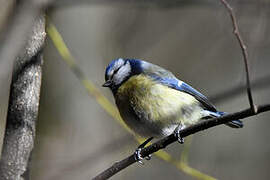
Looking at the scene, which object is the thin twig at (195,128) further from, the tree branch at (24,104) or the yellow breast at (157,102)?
the yellow breast at (157,102)

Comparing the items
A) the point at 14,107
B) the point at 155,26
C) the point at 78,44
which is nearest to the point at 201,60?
the point at 155,26

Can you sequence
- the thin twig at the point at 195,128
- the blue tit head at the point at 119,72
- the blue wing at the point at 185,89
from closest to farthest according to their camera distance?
the thin twig at the point at 195,128
the blue wing at the point at 185,89
the blue tit head at the point at 119,72

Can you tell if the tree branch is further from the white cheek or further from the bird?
the white cheek

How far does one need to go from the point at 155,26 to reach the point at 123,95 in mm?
3965

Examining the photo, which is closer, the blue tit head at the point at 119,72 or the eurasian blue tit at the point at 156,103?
the eurasian blue tit at the point at 156,103

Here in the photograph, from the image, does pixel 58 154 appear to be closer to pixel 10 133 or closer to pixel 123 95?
pixel 123 95

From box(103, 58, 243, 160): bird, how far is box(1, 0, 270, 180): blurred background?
104 centimetres

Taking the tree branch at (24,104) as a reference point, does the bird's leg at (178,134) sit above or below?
below

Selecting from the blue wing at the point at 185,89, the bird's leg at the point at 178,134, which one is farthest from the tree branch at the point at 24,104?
the blue wing at the point at 185,89

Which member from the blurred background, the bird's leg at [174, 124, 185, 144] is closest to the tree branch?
the bird's leg at [174, 124, 185, 144]

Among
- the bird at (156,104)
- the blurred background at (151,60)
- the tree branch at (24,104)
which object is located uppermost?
the tree branch at (24,104)

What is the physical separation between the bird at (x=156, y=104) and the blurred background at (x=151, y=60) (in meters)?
1.04

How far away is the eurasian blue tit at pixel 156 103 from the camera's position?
109 inches

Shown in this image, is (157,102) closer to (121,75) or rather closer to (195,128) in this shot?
(121,75)
